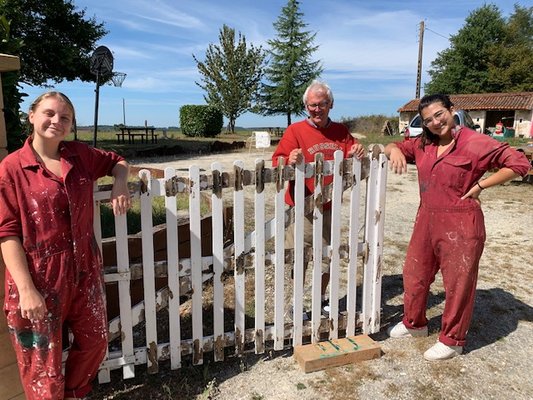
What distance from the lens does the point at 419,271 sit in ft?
10.9

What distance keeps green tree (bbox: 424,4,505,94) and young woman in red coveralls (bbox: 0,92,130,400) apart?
147ft

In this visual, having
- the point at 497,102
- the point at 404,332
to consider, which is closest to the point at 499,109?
the point at 497,102

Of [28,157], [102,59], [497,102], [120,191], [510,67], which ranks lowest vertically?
[120,191]

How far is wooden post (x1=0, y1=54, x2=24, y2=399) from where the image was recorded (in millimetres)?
2189

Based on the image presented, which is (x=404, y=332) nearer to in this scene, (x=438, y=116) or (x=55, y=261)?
(x=438, y=116)

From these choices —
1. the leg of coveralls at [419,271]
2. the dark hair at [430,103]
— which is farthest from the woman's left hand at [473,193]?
the dark hair at [430,103]

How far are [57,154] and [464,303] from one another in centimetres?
291

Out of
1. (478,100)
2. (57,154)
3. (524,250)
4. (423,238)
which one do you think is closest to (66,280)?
(57,154)

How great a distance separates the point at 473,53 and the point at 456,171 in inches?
1789

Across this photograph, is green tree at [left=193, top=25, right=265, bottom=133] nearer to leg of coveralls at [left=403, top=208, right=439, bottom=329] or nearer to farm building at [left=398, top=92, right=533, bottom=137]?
farm building at [left=398, top=92, right=533, bottom=137]

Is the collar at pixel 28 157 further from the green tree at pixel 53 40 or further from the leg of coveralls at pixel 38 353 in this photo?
the green tree at pixel 53 40

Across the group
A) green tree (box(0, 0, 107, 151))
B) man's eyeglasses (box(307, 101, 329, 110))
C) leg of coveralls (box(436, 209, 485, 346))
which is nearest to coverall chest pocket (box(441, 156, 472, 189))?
leg of coveralls (box(436, 209, 485, 346))

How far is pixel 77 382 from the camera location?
7.70 feet

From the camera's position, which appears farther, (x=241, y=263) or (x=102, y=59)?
(x=102, y=59)
